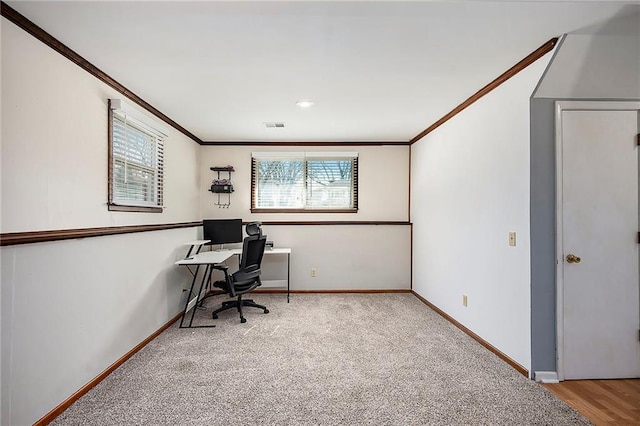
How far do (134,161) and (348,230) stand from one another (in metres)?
3.04

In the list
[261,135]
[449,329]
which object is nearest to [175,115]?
[261,135]

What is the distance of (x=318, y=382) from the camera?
2.22 meters

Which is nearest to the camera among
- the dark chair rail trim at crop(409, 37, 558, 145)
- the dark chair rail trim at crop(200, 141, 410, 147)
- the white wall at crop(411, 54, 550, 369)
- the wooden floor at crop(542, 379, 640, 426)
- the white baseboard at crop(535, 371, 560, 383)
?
the wooden floor at crop(542, 379, 640, 426)

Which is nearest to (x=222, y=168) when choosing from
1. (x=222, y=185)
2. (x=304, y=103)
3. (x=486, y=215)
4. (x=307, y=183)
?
→ (x=222, y=185)

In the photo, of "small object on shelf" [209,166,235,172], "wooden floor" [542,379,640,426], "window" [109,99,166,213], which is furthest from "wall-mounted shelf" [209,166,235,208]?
"wooden floor" [542,379,640,426]

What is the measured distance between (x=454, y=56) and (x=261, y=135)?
2.90m

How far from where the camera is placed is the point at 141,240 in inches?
112

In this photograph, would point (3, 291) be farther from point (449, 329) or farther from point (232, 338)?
point (449, 329)

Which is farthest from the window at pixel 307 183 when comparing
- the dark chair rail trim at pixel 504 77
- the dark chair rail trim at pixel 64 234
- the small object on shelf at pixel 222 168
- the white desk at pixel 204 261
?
the dark chair rail trim at pixel 64 234

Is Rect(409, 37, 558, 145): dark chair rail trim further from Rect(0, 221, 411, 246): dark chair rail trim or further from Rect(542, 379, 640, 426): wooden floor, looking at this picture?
Rect(0, 221, 411, 246): dark chair rail trim

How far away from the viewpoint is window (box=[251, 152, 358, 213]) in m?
4.84

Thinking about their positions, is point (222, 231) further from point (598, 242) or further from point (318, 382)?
point (598, 242)

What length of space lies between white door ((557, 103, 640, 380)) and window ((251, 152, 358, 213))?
9.57ft

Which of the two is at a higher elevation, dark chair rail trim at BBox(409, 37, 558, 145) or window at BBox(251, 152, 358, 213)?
dark chair rail trim at BBox(409, 37, 558, 145)
